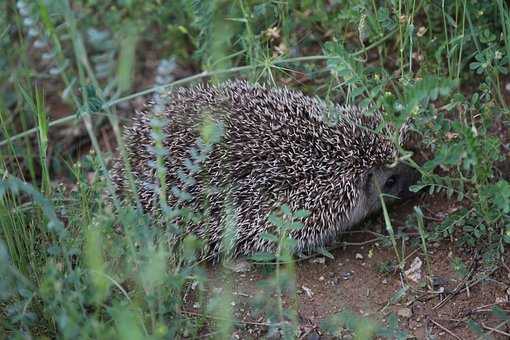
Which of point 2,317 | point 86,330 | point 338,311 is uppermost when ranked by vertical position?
point 86,330

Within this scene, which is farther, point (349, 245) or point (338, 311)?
point (349, 245)

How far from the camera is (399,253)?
186 inches

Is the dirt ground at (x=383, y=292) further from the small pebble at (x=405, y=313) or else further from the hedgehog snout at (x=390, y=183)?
the hedgehog snout at (x=390, y=183)

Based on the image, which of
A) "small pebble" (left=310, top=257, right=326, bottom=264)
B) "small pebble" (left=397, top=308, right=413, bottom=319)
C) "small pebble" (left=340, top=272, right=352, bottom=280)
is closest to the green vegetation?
"small pebble" (left=310, top=257, right=326, bottom=264)

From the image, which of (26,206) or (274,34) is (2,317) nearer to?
(26,206)

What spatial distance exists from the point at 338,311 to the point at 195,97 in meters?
1.62

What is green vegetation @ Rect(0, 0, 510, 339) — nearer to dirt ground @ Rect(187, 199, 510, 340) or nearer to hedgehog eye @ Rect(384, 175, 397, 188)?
dirt ground @ Rect(187, 199, 510, 340)

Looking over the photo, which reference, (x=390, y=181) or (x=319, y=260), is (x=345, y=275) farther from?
(x=390, y=181)

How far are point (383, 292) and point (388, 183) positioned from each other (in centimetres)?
86

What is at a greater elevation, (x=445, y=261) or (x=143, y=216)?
(x=143, y=216)

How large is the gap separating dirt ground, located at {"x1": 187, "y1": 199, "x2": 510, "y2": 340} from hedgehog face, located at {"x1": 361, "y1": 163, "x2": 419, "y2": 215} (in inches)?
8.1

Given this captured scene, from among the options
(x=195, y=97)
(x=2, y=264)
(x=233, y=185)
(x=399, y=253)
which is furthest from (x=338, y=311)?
(x=2, y=264)

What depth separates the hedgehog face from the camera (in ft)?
16.3

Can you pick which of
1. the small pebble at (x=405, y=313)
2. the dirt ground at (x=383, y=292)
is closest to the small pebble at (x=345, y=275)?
the dirt ground at (x=383, y=292)
